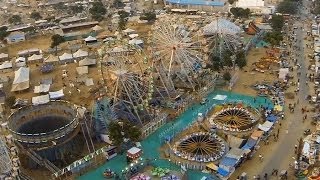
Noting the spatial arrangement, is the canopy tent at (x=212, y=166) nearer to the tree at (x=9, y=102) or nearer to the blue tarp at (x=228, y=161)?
the blue tarp at (x=228, y=161)

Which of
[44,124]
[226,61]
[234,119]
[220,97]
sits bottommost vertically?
[234,119]

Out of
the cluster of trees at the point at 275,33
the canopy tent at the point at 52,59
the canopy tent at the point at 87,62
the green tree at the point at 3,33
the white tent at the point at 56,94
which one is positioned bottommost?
the white tent at the point at 56,94

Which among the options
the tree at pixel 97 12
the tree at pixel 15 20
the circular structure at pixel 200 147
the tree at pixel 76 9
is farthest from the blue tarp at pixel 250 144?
the tree at pixel 15 20

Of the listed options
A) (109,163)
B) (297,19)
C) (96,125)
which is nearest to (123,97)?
(96,125)

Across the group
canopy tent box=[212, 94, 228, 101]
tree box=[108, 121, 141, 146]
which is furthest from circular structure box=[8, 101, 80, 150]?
canopy tent box=[212, 94, 228, 101]

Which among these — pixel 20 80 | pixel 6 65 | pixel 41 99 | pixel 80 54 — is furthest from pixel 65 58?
pixel 41 99

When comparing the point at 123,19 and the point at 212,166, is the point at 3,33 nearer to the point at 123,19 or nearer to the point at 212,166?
the point at 123,19
